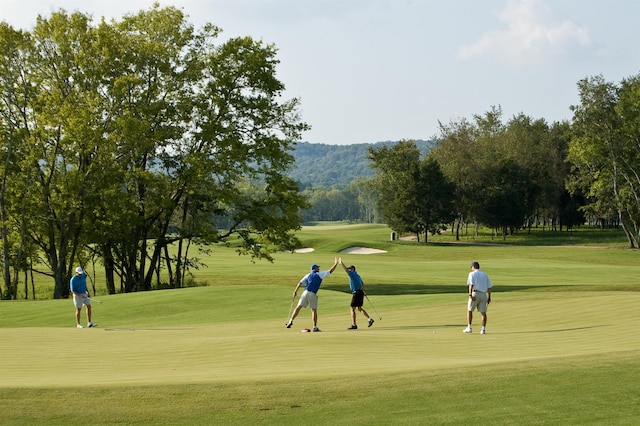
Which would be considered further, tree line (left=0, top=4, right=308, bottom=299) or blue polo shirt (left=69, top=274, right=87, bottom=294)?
tree line (left=0, top=4, right=308, bottom=299)

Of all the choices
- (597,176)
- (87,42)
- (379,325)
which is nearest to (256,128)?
(87,42)

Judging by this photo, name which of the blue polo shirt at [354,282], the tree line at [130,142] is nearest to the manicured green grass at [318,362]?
the blue polo shirt at [354,282]

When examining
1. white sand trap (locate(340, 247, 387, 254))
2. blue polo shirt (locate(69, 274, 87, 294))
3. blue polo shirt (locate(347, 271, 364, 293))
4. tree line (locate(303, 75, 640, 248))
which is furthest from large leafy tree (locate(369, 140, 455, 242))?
blue polo shirt (locate(347, 271, 364, 293))

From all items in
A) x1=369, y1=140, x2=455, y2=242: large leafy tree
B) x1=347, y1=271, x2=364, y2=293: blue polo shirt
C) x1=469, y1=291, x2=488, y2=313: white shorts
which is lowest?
x1=469, y1=291, x2=488, y2=313: white shorts

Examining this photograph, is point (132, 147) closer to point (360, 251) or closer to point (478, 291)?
point (478, 291)

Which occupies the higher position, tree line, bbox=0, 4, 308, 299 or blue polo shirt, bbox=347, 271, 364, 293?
tree line, bbox=0, 4, 308, 299

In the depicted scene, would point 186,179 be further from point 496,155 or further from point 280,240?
point 496,155

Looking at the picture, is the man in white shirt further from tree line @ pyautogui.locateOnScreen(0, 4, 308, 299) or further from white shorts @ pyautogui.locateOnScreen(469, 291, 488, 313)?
tree line @ pyautogui.locateOnScreen(0, 4, 308, 299)

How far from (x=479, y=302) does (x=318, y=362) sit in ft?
28.6

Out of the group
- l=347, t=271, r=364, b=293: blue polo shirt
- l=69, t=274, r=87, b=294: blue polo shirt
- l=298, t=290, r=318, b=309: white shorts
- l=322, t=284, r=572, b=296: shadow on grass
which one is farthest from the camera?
l=322, t=284, r=572, b=296: shadow on grass

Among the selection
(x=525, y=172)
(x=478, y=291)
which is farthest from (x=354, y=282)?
(x=525, y=172)

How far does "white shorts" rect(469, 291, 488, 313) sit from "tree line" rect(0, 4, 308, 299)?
27.7m

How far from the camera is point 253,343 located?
18.7 meters

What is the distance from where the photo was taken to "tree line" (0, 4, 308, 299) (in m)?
46.8
